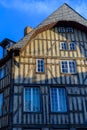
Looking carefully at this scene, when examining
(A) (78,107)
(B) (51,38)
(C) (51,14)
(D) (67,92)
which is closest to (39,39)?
(B) (51,38)

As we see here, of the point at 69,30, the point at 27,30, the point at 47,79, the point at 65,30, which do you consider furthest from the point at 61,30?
the point at 47,79

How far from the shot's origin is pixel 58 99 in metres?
15.5

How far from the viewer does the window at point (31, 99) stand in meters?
15.0

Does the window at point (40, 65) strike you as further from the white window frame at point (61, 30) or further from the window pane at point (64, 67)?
the white window frame at point (61, 30)

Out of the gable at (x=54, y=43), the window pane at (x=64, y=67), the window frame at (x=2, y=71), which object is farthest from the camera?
the window frame at (x=2, y=71)

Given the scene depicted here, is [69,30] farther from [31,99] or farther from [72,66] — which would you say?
[31,99]

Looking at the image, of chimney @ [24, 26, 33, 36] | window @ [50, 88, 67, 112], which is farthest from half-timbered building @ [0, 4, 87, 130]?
chimney @ [24, 26, 33, 36]

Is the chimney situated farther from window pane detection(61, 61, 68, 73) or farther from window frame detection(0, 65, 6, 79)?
window pane detection(61, 61, 68, 73)

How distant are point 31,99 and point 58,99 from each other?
170cm

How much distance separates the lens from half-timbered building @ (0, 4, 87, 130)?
14.7 m

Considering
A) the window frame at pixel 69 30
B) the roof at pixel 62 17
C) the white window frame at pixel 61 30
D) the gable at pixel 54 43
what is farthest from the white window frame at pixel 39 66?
the window frame at pixel 69 30

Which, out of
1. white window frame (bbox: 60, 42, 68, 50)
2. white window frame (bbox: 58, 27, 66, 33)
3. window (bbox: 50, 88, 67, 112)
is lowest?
window (bbox: 50, 88, 67, 112)

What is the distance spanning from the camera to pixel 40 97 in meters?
15.2

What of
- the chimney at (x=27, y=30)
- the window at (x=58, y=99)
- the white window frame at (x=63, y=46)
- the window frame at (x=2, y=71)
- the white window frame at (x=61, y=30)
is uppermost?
the chimney at (x=27, y=30)
